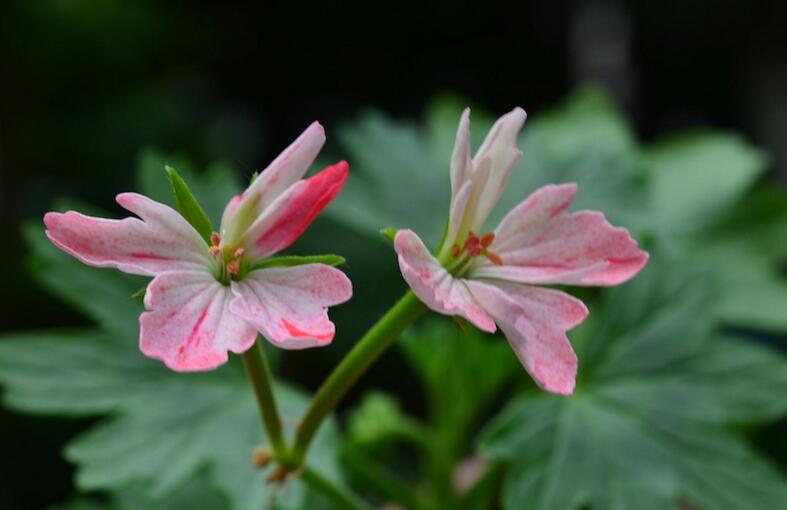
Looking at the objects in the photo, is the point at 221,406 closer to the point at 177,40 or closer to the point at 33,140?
the point at 33,140

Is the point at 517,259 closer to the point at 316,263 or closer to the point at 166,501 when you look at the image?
the point at 316,263

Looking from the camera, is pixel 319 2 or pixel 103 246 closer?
pixel 103 246

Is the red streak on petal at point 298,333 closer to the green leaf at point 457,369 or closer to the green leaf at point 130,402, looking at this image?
the green leaf at point 130,402

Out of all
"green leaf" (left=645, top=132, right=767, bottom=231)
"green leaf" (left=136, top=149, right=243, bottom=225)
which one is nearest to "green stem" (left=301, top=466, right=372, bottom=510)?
"green leaf" (left=136, top=149, right=243, bottom=225)

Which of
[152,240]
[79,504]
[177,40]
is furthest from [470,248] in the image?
[177,40]

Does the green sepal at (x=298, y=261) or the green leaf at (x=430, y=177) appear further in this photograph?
the green leaf at (x=430, y=177)

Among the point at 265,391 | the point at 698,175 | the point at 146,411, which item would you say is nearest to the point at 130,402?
the point at 146,411

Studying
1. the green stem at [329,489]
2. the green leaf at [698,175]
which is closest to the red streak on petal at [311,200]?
the green stem at [329,489]
